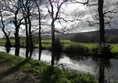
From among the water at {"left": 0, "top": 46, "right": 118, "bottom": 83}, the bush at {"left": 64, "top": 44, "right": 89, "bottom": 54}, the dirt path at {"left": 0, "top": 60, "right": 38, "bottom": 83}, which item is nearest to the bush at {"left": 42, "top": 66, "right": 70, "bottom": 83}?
the dirt path at {"left": 0, "top": 60, "right": 38, "bottom": 83}

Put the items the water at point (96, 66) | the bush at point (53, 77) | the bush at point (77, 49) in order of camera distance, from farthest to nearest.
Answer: the bush at point (77, 49)
the water at point (96, 66)
the bush at point (53, 77)

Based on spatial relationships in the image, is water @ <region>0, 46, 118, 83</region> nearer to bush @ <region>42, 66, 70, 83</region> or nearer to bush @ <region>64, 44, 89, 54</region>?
bush @ <region>42, 66, 70, 83</region>

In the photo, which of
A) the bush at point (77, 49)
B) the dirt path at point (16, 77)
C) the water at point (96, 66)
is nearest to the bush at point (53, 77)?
the dirt path at point (16, 77)

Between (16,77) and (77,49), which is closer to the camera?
(16,77)

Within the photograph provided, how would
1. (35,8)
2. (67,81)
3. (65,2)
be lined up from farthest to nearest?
(35,8) < (65,2) < (67,81)

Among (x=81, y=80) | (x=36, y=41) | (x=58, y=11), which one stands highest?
(x=58, y=11)

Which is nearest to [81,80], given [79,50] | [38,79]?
[38,79]

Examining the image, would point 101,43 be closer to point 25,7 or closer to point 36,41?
point 25,7

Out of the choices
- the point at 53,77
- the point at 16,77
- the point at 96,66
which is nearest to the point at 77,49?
the point at 96,66

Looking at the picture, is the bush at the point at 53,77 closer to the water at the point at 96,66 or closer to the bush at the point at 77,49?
the water at the point at 96,66

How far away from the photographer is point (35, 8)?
5216 centimetres

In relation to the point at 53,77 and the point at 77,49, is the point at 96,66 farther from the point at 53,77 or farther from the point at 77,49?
the point at 77,49

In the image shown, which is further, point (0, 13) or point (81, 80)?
point (0, 13)

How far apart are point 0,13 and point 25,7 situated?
15.3 metres
